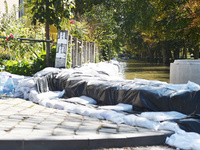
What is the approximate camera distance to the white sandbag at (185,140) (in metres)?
3.80

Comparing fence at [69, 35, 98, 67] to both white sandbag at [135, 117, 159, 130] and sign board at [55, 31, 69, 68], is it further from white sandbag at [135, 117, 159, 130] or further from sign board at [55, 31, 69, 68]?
white sandbag at [135, 117, 159, 130]

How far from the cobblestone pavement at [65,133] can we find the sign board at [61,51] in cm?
471

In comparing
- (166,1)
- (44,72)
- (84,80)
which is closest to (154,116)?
(84,80)

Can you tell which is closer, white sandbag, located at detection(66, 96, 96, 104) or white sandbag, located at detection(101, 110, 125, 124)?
white sandbag, located at detection(101, 110, 125, 124)

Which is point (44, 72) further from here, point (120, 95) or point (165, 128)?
point (165, 128)

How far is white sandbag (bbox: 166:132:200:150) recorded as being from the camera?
3.80 m

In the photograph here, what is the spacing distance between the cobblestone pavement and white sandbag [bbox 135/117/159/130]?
0.44 ft

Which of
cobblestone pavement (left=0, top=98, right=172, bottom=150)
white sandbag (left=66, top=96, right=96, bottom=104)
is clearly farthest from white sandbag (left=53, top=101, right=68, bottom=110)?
cobblestone pavement (left=0, top=98, right=172, bottom=150)

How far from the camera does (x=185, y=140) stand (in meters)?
3.93

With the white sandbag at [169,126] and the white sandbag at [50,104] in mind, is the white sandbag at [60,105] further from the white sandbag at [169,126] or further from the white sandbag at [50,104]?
the white sandbag at [169,126]

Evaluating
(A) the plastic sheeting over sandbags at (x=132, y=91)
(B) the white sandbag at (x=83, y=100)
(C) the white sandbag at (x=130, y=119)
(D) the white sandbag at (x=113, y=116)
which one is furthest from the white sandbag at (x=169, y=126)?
(B) the white sandbag at (x=83, y=100)

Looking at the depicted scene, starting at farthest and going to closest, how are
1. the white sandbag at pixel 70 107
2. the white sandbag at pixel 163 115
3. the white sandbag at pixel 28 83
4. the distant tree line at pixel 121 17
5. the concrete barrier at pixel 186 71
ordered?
1. the distant tree line at pixel 121 17
2. the concrete barrier at pixel 186 71
3. the white sandbag at pixel 28 83
4. the white sandbag at pixel 70 107
5. the white sandbag at pixel 163 115

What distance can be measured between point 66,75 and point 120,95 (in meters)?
2.16

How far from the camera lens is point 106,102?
6.11m
